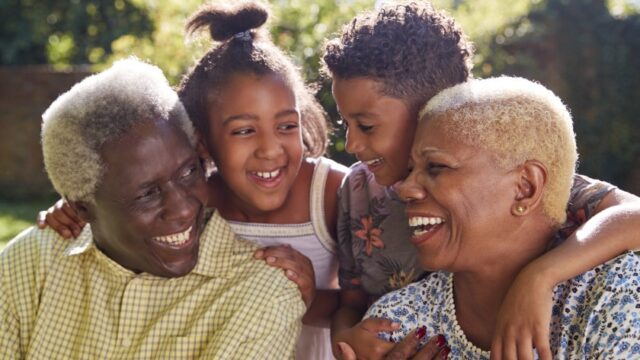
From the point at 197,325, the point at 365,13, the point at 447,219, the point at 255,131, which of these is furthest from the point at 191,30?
the point at 447,219

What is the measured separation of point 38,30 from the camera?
538 inches

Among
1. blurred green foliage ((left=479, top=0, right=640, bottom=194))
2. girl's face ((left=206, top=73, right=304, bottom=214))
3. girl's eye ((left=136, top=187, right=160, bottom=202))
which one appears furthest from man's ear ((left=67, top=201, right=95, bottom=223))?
blurred green foliage ((left=479, top=0, right=640, bottom=194))

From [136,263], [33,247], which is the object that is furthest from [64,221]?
[136,263]

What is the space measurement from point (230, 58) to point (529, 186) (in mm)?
1439

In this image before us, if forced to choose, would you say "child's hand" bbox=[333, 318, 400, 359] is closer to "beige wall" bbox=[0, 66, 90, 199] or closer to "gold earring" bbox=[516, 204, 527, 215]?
"gold earring" bbox=[516, 204, 527, 215]

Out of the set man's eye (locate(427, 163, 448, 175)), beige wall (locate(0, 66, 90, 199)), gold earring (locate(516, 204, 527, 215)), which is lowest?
beige wall (locate(0, 66, 90, 199))

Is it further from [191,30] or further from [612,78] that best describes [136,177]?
[612,78]

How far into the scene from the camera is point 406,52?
3035 millimetres

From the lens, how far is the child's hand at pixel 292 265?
3.00 m

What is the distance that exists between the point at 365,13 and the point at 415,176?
82 centimetres

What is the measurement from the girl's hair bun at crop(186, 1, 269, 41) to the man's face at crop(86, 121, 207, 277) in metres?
0.80

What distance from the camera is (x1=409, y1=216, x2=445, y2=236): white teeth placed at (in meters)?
2.64

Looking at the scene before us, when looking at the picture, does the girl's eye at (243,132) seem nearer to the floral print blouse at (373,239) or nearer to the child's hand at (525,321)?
the floral print blouse at (373,239)

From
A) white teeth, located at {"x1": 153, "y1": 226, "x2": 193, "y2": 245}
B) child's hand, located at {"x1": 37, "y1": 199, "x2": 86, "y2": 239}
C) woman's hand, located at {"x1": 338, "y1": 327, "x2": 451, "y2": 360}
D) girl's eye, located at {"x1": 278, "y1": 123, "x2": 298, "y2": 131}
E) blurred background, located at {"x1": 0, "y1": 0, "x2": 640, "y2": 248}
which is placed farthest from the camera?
blurred background, located at {"x1": 0, "y1": 0, "x2": 640, "y2": 248}
